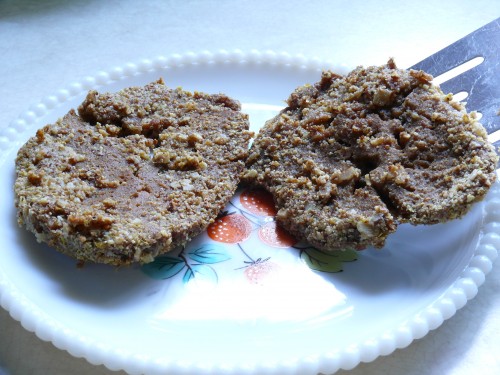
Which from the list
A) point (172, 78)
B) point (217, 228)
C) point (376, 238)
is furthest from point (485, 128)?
point (172, 78)

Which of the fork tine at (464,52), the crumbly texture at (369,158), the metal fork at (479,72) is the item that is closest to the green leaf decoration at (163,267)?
the crumbly texture at (369,158)

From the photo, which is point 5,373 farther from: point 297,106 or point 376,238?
point 297,106

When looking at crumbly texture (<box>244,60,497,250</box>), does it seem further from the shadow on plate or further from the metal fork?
the shadow on plate

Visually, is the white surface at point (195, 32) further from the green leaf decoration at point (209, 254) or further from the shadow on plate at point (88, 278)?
the green leaf decoration at point (209, 254)

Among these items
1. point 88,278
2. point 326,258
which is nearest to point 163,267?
point 88,278

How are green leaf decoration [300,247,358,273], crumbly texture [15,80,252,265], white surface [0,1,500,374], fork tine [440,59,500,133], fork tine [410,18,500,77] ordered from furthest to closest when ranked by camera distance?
white surface [0,1,500,374] < fork tine [410,18,500,77] < fork tine [440,59,500,133] < green leaf decoration [300,247,358,273] < crumbly texture [15,80,252,265]

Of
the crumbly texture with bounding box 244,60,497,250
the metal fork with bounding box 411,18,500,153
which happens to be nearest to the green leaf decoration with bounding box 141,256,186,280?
the crumbly texture with bounding box 244,60,497,250
